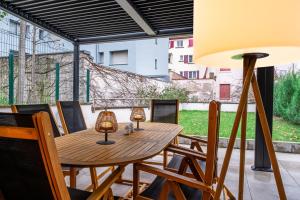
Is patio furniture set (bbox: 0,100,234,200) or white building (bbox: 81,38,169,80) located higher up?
white building (bbox: 81,38,169,80)

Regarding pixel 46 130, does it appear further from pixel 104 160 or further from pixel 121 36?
pixel 121 36

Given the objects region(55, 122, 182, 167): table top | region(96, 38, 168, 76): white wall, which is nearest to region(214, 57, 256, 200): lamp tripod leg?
region(55, 122, 182, 167): table top

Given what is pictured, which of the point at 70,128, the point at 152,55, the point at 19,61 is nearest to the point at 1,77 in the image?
the point at 19,61

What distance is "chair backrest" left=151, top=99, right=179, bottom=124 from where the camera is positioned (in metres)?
3.55

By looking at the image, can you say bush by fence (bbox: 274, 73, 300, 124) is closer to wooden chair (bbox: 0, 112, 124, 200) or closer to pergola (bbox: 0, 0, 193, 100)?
pergola (bbox: 0, 0, 193, 100)

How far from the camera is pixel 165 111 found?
365cm

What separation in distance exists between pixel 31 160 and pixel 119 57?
1177cm

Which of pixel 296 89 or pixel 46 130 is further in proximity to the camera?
pixel 296 89

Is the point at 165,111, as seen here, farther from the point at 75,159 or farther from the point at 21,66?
the point at 21,66

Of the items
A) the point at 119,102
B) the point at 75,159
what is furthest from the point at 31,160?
the point at 119,102

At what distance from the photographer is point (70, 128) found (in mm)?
2855

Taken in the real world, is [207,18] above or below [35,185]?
above

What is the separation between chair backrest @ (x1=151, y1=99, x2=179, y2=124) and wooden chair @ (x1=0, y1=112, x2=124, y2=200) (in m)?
2.59

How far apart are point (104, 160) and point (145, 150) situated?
0.36 m
